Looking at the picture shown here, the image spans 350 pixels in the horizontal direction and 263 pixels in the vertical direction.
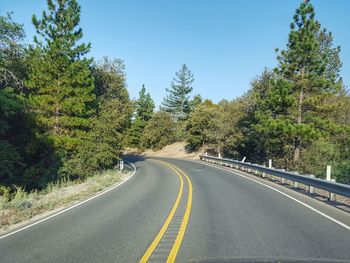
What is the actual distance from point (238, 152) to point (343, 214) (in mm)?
36565

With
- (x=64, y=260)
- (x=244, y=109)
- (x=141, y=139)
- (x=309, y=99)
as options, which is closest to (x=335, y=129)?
(x=309, y=99)

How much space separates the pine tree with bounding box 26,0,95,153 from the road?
20.7m

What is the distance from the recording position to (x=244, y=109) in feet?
145

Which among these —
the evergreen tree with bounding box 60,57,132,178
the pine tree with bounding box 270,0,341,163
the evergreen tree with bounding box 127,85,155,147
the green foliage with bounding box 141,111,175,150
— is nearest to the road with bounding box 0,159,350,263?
the evergreen tree with bounding box 60,57,132,178

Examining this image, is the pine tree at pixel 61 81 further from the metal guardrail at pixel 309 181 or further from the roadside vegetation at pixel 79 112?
the metal guardrail at pixel 309 181

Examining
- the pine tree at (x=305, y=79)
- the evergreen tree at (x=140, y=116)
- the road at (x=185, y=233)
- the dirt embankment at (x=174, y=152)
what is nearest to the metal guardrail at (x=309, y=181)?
the road at (x=185, y=233)

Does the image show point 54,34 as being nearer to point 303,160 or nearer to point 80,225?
point 303,160

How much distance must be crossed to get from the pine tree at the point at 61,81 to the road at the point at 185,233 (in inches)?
814

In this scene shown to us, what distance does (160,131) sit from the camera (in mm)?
74688

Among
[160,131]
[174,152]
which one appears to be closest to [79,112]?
[174,152]

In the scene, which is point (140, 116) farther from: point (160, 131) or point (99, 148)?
point (99, 148)

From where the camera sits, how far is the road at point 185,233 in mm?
6646

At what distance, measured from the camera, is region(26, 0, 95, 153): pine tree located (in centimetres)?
3265

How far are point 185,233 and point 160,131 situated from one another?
218ft
